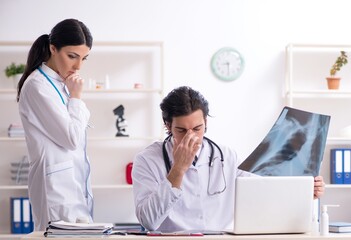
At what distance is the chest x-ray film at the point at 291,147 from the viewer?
256 cm

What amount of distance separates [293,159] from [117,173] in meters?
2.94

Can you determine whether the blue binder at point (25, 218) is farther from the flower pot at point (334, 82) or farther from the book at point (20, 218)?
the flower pot at point (334, 82)

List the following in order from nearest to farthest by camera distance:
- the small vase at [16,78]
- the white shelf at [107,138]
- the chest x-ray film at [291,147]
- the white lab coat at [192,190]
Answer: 1. the chest x-ray film at [291,147]
2. the white lab coat at [192,190]
3. the white shelf at [107,138]
4. the small vase at [16,78]

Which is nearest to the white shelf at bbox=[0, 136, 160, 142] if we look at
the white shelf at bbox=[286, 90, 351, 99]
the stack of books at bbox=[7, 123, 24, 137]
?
the stack of books at bbox=[7, 123, 24, 137]

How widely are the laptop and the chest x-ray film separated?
21 cm

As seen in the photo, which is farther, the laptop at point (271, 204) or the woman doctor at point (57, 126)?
the woman doctor at point (57, 126)

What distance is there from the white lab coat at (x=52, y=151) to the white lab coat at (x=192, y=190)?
0.80 feet

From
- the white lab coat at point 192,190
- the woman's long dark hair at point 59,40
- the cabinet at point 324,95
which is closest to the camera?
the white lab coat at point 192,190

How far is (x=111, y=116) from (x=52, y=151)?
2598 mm

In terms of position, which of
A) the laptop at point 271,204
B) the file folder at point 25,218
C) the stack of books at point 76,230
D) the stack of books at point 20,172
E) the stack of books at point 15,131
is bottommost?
the file folder at point 25,218

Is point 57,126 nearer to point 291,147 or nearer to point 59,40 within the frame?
point 59,40

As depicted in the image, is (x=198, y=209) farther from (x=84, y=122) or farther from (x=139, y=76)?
(x=139, y=76)

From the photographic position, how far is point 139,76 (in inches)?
214

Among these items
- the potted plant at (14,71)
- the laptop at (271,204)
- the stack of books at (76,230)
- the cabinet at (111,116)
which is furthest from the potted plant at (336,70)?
the stack of books at (76,230)
